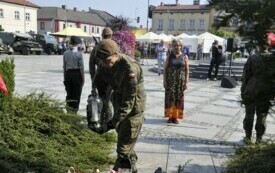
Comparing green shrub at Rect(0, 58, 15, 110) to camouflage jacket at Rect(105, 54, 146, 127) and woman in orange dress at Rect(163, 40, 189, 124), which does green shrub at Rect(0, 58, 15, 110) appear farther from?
woman in orange dress at Rect(163, 40, 189, 124)

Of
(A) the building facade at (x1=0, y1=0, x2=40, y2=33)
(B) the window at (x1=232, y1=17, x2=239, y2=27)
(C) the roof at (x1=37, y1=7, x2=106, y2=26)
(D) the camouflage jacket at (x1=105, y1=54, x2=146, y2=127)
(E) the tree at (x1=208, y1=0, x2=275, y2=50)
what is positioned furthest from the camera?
(C) the roof at (x1=37, y1=7, x2=106, y2=26)

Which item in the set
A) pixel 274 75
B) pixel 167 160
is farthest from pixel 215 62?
pixel 274 75

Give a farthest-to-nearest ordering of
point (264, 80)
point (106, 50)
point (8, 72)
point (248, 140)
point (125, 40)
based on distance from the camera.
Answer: point (125, 40) → point (248, 140) → point (8, 72) → point (106, 50) → point (264, 80)

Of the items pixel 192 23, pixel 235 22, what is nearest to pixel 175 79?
pixel 235 22

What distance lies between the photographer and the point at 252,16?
2.42m

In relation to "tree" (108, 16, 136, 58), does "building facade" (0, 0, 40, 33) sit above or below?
above

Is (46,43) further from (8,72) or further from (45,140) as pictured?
(45,140)

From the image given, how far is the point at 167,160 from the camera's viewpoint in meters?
5.51

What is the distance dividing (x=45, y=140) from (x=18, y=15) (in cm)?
6639

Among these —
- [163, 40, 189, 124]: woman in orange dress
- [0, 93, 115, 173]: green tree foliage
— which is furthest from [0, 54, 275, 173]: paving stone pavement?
[0, 93, 115, 173]: green tree foliage

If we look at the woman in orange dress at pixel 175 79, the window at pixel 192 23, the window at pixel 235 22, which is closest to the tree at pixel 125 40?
the woman in orange dress at pixel 175 79

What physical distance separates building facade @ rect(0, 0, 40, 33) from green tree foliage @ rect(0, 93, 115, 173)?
6293cm

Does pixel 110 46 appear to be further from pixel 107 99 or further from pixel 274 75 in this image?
pixel 274 75

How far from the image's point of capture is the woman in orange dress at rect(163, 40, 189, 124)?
7660mm
